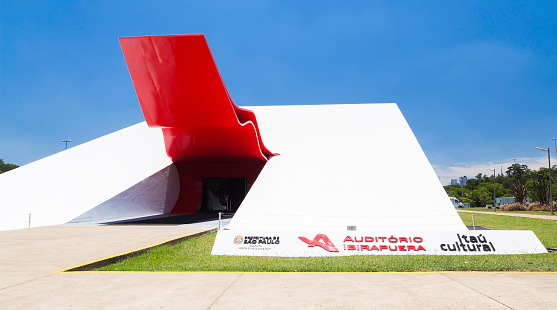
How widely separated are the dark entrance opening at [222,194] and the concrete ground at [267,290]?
17.7 meters

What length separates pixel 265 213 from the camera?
12688 millimetres

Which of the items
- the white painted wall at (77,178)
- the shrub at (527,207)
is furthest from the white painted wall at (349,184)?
the shrub at (527,207)

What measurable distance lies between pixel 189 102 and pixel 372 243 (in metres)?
9.63

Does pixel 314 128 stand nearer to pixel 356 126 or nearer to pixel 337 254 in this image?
pixel 356 126

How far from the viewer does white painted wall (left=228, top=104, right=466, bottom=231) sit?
39.5 ft

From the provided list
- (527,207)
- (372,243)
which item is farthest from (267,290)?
(527,207)

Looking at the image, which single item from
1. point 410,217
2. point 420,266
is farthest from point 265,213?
point 420,266

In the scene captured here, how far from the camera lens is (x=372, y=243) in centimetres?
825

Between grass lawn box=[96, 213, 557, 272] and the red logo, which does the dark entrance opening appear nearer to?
grass lawn box=[96, 213, 557, 272]

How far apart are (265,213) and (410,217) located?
4.78m

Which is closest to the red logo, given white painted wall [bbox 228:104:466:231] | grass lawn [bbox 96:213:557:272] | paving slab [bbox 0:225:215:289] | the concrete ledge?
grass lawn [bbox 96:213:557:272]

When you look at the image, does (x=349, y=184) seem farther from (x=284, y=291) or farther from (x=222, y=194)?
(x=222, y=194)

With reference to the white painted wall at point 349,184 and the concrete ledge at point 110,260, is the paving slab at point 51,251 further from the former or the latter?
the white painted wall at point 349,184

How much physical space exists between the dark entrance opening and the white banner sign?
52.8 ft
